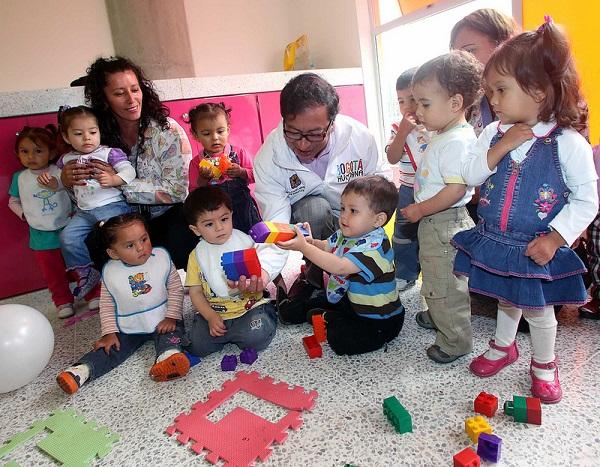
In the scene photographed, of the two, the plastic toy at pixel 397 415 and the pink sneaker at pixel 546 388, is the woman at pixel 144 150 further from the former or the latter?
the pink sneaker at pixel 546 388

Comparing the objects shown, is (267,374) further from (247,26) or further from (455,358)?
(247,26)

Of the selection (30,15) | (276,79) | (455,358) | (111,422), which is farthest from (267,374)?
(30,15)

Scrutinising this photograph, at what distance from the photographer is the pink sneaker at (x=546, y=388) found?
1.10 m

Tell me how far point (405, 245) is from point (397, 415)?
83 cm

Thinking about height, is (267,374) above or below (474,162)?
below

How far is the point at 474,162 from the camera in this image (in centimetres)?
112

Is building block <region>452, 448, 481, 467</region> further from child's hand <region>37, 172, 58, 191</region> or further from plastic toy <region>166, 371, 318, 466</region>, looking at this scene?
child's hand <region>37, 172, 58, 191</region>

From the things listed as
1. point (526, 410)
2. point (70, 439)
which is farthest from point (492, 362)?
point (70, 439)

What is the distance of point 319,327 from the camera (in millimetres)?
1500

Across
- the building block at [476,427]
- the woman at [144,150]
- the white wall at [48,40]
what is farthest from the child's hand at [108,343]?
the white wall at [48,40]

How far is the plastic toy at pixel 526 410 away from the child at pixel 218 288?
2.56ft

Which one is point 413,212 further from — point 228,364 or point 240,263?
point 228,364

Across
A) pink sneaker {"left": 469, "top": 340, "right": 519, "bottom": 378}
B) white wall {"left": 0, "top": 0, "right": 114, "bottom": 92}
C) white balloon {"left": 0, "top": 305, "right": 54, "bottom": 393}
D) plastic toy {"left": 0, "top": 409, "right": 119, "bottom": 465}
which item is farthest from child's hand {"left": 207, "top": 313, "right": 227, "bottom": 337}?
white wall {"left": 0, "top": 0, "right": 114, "bottom": 92}

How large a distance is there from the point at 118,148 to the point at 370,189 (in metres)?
1.16
